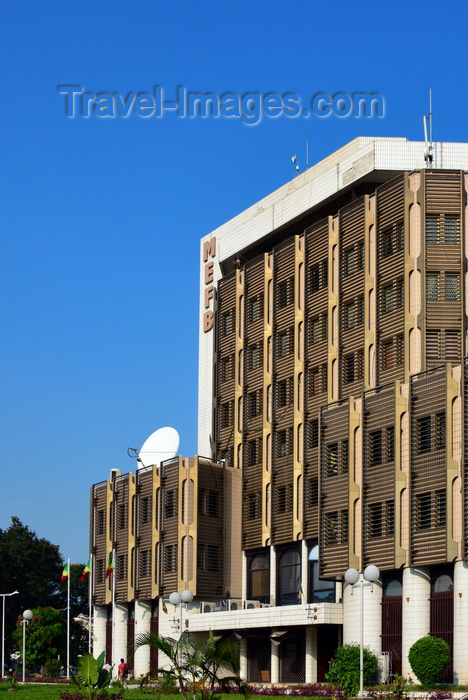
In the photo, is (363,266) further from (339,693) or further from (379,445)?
(339,693)

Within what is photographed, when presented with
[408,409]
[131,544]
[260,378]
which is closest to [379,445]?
[408,409]

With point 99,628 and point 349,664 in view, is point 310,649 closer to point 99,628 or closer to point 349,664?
point 349,664

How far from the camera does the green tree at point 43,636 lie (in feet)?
389

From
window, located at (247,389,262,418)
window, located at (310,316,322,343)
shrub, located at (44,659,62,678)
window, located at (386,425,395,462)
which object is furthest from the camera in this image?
shrub, located at (44,659,62,678)

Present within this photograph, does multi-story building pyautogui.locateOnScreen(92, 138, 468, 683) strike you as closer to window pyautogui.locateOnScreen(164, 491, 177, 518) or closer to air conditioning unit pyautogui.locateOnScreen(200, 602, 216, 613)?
window pyautogui.locateOnScreen(164, 491, 177, 518)

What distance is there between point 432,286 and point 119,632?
38421 mm

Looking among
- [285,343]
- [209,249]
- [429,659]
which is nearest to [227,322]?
[209,249]

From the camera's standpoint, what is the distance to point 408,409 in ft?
202

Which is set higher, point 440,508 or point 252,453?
point 252,453

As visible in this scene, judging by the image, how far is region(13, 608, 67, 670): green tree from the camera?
389 ft

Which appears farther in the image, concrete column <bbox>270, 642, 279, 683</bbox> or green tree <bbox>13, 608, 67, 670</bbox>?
green tree <bbox>13, 608, 67, 670</bbox>

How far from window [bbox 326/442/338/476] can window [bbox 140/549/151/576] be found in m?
22.4

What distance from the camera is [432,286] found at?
69500 millimetres

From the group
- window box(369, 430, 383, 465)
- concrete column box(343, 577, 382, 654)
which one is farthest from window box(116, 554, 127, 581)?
window box(369, 430, 383, 465)
